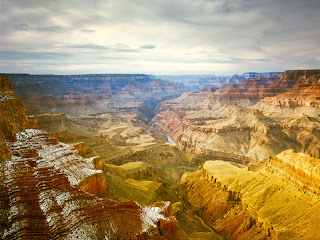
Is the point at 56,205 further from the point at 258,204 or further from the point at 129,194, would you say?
the point at 258,204

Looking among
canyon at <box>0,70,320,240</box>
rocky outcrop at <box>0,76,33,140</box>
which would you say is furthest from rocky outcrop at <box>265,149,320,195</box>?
rocky outcrop at <box>0,76,33,140</box>

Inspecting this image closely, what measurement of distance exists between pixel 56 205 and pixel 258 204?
39696mm

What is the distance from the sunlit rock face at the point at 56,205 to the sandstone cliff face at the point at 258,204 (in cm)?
2169

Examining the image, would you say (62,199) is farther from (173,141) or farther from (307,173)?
(173,141)

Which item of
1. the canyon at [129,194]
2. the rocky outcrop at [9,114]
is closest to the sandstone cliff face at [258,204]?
the canyon at [129,194]

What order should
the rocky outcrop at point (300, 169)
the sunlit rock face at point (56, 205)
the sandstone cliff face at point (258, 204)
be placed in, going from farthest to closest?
Result: the rocky outcrop at point (300, 169)
the sandstone cliff face at point (258, 204)
the sunlit rock face at point (56, 205)

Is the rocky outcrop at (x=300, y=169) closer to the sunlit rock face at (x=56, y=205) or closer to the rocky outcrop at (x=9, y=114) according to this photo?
the sunlit rock face at (x=56, y=205)

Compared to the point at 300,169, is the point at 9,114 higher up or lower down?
higher up

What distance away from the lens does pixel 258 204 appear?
43906mm

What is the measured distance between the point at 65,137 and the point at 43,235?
212 feet

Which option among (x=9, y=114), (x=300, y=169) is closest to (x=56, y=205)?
(x=9, y=114)

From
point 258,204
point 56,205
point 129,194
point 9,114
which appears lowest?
point 258,204

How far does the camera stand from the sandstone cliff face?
36312mm

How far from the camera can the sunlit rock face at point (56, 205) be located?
2008cm
